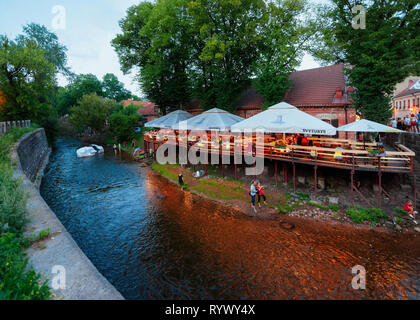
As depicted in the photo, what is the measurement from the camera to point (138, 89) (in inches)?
1362

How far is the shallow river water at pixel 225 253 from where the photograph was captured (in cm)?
802

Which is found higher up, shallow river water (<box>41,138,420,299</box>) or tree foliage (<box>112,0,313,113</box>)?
tree foliage (<box>112,0,313,113</box>)

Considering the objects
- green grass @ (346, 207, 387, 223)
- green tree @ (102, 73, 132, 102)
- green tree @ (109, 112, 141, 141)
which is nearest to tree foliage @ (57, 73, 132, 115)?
green tree @ (102, 73, 132, 102)

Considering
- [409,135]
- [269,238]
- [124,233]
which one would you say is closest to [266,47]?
[409,135]

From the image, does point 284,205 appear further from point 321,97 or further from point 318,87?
point 318,87

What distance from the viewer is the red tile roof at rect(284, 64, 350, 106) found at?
2094 centimetres

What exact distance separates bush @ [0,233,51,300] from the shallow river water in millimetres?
3838

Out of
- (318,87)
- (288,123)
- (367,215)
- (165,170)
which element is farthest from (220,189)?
(318,87)

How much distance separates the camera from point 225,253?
1010 centimetres

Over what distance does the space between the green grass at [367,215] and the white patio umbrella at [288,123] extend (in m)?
4.52

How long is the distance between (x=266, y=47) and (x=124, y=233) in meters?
21.2

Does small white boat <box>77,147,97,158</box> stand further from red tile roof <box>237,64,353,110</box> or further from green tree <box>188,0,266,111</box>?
red tile roof <box>237,64,353,110</box>

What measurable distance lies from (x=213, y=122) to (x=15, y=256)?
47.8ft

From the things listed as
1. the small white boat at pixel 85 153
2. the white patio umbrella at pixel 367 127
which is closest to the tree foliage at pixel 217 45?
the white patio umbrella at pixel 367 127
